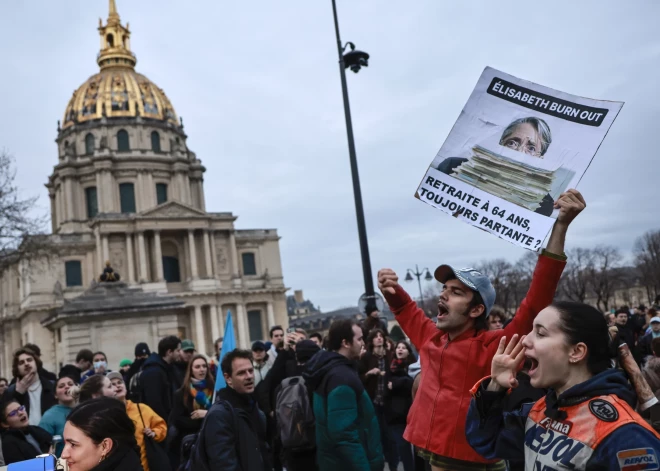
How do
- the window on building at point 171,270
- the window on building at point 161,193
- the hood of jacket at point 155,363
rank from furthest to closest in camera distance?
the window on building at point 161,193, the window on building at point 171,270, the hood of jacket at point 155,363

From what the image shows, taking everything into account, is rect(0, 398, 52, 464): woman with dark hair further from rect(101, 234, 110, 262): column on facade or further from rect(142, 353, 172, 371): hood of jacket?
rect(101, 234, 110, 262): column on facade

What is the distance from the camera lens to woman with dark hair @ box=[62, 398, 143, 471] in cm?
337

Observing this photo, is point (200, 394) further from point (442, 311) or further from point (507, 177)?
point (507, 177)

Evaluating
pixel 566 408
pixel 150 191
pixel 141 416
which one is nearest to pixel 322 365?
pixel 141 416

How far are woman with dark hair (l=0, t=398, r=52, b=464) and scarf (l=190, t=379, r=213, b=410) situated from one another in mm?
1541

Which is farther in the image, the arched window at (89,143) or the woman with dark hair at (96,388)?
the arched window at (89,143)

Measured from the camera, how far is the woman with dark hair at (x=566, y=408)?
87.1 inches

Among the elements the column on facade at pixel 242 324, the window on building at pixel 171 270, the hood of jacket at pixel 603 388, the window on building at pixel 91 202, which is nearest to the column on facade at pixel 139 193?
the window on building at pixel 91 202

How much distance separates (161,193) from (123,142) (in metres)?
6.96

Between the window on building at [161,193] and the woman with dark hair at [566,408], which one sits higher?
the window on building at [161,193]

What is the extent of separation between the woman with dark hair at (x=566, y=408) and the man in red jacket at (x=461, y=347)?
1.96 ft

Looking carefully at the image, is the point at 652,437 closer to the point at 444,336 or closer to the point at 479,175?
the point at 444,336

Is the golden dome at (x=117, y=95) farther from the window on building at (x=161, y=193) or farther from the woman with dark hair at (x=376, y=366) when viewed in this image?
the woman with dark hair at (x=376, y=366)

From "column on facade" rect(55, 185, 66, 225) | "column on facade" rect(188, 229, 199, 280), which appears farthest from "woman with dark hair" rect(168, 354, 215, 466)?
"column on facade" rect(55, 185, 66, 225)
